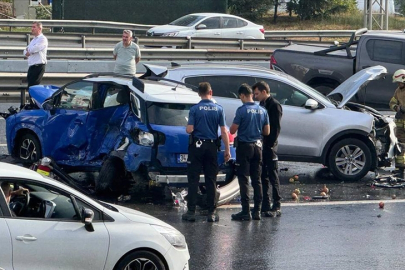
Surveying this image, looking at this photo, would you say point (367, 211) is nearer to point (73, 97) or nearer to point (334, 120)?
point (334, 120)

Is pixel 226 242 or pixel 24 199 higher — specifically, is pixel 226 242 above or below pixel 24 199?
below

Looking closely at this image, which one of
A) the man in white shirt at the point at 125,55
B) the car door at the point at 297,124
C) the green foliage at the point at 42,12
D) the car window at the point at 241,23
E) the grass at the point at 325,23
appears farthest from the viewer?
the green foliage at the point at 42,12

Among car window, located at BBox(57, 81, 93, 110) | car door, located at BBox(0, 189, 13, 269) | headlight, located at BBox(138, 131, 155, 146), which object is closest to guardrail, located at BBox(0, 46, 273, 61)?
car window, located at BBox(57, 81, 93, 110)

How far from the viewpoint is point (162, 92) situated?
34.9ft

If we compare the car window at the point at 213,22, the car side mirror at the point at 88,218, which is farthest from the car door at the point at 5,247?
the car window at the point at 213,22

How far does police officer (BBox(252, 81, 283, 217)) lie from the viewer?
10109 millimetres

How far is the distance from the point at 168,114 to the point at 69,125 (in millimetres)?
1649

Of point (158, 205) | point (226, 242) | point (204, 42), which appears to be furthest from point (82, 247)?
point (204, 42)

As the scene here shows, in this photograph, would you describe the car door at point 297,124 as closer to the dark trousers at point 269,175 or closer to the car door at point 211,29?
the dark trousers at point 269,175

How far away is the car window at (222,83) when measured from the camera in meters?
12.3

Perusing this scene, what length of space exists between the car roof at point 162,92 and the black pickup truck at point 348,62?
6161 mm

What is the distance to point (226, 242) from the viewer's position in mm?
8883

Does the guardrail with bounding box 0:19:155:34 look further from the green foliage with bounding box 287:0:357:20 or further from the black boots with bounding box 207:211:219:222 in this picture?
A: the black boots with bounding box 207:211:219:222

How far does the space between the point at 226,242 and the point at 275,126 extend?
6.14 feet
